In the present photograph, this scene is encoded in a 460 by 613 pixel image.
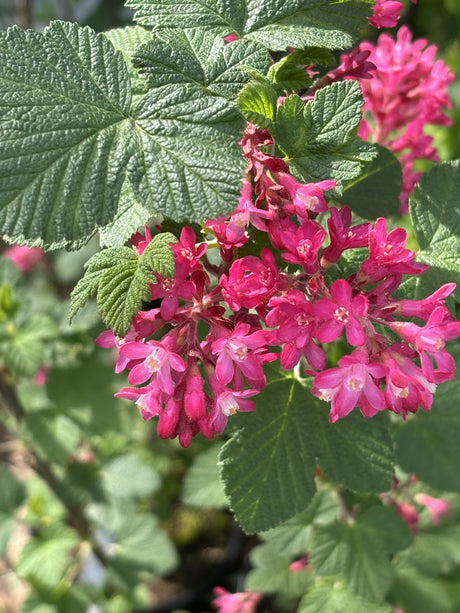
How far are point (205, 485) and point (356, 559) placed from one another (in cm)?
48

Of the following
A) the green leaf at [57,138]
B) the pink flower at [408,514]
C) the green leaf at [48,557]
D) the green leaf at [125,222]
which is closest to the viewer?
the green leaf at [57,138]

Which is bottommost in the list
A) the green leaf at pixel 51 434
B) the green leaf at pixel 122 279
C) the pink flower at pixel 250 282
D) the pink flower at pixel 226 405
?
the green leaf at pixel 51 434

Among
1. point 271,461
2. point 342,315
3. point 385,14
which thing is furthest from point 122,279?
point 385,14

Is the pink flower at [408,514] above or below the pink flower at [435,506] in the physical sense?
above

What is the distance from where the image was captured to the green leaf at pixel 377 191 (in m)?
0.97

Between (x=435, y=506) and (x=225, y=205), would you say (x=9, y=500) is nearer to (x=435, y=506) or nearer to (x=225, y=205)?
(x=435, y=506)

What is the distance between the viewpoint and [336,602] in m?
1.29

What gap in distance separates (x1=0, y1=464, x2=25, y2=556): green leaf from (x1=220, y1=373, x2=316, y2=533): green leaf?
110 centimetres

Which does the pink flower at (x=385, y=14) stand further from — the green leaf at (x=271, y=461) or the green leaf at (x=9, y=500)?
the green leaf at (x=9, y=500)

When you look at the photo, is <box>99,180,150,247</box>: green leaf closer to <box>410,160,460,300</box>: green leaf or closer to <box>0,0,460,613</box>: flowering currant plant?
<box>0,0,460,613</box>: flowering currant plant

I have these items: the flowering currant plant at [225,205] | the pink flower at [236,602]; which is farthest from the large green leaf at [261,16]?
the pink flower at [236,602]

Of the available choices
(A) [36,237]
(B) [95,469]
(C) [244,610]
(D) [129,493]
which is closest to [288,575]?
(C) [244,610]

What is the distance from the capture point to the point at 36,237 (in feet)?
2.32

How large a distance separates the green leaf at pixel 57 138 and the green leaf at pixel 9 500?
1280 mm
